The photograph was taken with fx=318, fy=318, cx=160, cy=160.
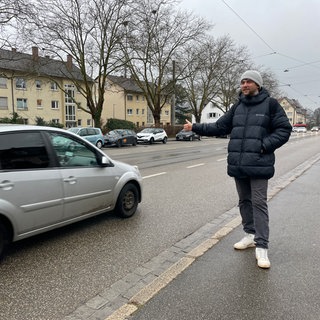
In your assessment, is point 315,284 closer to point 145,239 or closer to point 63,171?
point 145,239

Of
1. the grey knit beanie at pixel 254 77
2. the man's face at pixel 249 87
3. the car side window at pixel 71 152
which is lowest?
the car side window at pixel 71 152

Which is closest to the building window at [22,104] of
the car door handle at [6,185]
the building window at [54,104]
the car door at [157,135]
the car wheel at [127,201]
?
the building window at [54,104]

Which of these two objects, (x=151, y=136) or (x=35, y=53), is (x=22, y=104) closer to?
(x=35, y=53)

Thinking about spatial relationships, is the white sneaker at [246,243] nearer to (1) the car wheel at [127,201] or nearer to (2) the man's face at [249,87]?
(2) the man's face at [249,87]

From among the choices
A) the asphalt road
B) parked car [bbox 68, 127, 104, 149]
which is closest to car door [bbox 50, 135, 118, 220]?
the asphalt road

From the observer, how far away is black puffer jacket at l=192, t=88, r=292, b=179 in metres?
3.40

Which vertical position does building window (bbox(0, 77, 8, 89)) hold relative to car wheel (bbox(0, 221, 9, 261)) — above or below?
above

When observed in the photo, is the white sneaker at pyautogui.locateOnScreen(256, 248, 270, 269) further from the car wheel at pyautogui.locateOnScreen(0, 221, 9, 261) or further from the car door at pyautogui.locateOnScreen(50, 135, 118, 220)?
the car wheel at pyautogui.locateOnScreen(0, 221, 9, 261)

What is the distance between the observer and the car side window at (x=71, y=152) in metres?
4.04

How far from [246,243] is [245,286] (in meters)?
0.95

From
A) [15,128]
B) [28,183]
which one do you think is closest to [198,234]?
[28,183]

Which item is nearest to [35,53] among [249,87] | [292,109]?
[249,87]

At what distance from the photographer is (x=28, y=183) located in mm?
3506

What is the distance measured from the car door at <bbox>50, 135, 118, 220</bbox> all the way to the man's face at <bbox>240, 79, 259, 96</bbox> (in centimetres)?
227
